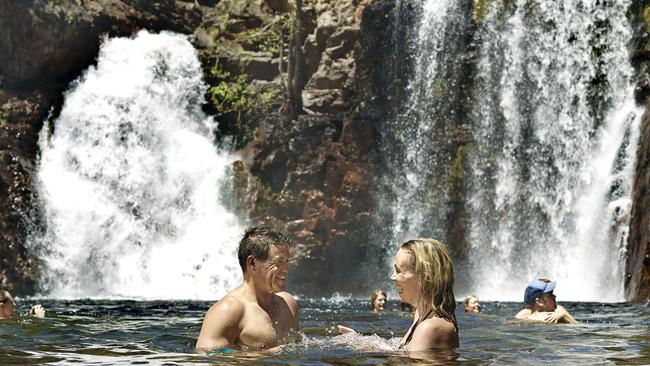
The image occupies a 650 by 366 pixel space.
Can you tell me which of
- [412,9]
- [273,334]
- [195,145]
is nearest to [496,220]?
[412,9]

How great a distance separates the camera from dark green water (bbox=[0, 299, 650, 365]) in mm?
7824

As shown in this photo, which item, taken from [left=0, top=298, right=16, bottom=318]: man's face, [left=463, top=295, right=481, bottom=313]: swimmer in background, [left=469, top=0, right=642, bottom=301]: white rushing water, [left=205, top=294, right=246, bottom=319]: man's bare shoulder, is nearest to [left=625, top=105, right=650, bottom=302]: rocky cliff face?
[left=469, top=0, right=642, bottom=301]: white rushing water


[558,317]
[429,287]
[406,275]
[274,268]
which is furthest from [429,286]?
[558,317]

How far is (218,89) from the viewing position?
1230 inches

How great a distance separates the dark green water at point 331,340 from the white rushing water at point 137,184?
10.1m

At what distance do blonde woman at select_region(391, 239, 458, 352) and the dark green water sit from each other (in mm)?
266

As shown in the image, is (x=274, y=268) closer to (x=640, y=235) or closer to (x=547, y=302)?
(x=547, y=302)

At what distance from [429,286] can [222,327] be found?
167 cm

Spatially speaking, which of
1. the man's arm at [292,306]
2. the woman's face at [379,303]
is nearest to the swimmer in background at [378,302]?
the woman's face at [379,303]

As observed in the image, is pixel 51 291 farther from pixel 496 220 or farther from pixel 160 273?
pixel 496 220

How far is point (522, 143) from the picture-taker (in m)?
28.0

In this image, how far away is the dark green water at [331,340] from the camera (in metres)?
7.82

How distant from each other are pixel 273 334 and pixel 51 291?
2097 cm

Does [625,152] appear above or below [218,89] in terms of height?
below
